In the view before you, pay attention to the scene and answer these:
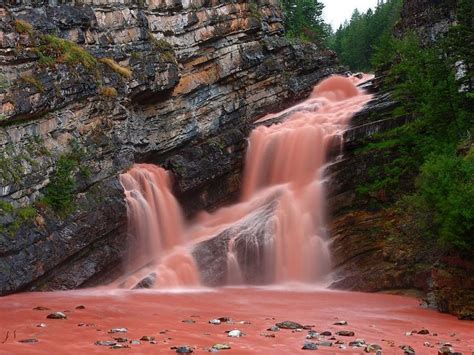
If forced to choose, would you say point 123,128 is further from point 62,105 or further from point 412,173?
point 412,173

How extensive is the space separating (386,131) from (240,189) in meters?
10.4

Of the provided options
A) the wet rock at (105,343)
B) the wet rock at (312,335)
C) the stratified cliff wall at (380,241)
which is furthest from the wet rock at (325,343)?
the stratified cliff wall at (380,241)

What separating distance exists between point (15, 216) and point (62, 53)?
9899mm

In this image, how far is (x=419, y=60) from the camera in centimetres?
3509

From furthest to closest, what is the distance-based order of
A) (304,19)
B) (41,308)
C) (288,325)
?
(304,19), (41,308), (288,325)

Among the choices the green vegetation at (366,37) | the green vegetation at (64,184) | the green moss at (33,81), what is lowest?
the green vegetation at (64,184)

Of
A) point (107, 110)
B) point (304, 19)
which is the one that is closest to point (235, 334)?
point (107, 110)

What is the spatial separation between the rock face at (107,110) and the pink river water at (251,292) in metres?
1.54

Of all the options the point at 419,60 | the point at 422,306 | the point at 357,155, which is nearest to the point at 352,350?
the point at 422,306

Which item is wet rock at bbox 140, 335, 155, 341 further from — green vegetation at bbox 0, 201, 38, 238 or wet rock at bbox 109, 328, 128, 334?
green vegetation at bbox 0, 201, 38, 238

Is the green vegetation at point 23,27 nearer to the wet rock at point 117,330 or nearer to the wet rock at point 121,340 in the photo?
the wet rock at point 117,330

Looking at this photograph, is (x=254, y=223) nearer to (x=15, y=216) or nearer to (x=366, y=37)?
(x=15, y=216)

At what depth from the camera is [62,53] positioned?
1155 inches

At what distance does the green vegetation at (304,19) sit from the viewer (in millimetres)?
66200
